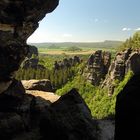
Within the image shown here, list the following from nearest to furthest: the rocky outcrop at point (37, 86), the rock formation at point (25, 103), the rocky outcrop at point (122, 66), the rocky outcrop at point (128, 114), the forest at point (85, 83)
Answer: the rocky outcrop at point (128, 114) < the rock formation at point (25, 103) < the rocky outcrop at point (37, 86) < the rocky outcrop at point (122, 66) < the forest at point (85, 83)

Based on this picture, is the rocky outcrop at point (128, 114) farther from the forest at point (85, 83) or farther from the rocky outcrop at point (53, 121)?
the forest at point (85, 83)

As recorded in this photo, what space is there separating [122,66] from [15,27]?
319 ft

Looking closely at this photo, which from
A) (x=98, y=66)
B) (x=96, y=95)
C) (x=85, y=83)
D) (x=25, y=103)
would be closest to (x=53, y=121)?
(x=25, y=103)

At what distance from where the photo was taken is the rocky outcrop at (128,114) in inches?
422

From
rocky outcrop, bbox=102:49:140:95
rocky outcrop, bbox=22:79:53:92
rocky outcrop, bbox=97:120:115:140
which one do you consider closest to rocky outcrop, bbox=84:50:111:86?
rocky outcrop, bbox=102:49:140:95

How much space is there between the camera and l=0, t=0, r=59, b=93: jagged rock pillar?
49.0m

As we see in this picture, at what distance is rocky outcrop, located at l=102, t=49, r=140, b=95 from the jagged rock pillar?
8691 cm

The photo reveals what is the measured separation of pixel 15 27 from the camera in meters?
51.3

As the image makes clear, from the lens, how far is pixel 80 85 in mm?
171375

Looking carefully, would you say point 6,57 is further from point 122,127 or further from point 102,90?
point 102,90

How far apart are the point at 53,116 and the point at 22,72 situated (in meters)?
124

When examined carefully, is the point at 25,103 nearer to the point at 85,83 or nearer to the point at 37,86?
the point at 37,86

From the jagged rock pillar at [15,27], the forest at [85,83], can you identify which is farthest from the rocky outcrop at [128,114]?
the forest at [85,83]

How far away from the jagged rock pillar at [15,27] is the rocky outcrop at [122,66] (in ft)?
285
